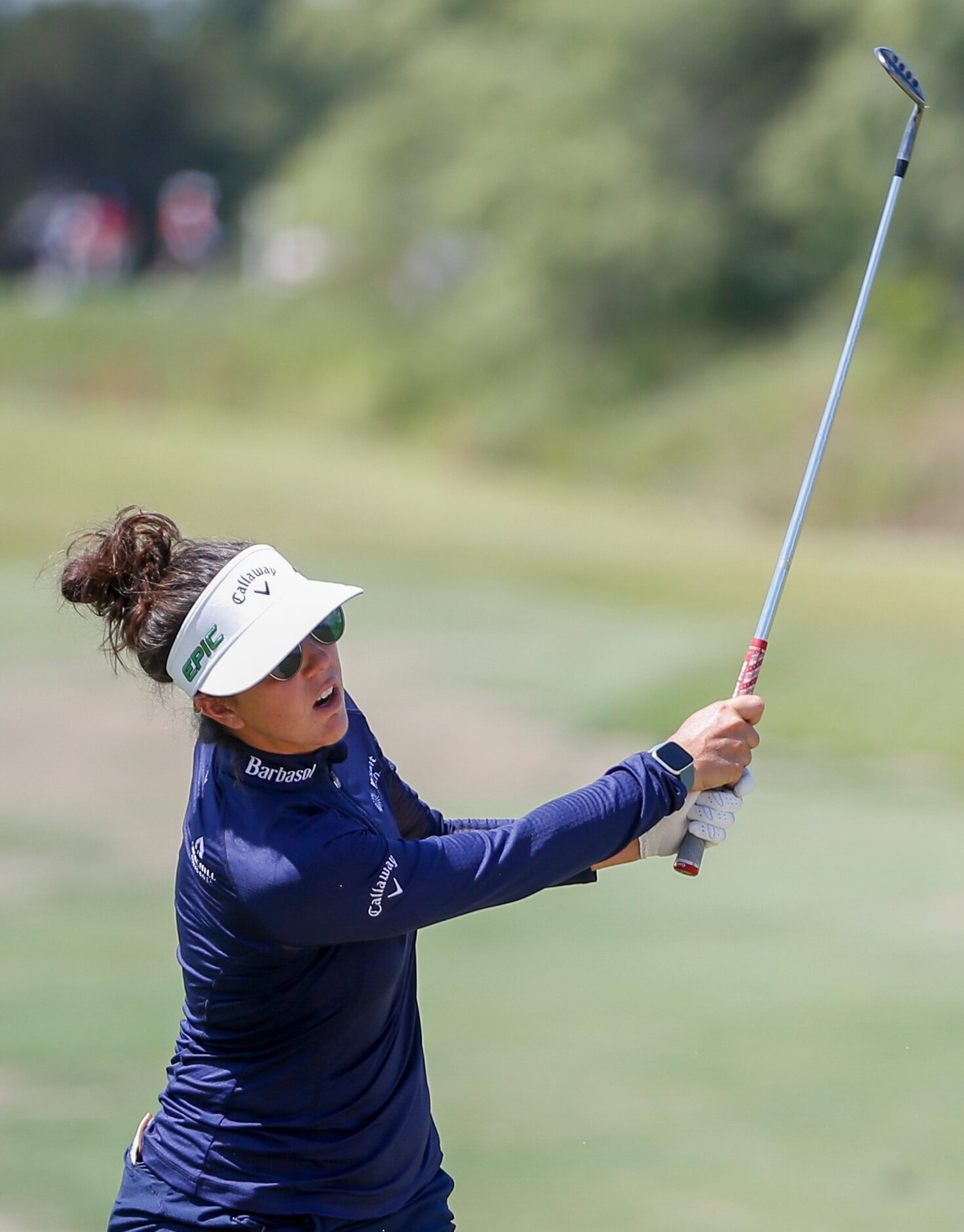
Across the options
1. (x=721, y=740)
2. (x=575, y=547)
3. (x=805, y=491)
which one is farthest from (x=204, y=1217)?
(x=575, y=547)

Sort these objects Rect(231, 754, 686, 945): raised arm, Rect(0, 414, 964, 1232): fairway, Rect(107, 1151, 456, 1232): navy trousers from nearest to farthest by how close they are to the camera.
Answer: Rect(231, 754, 686, 945): raised arm < Rect(107, 1151, 456, 1232): navy trousers < Rect(0, 414, 964, 1232): fairway

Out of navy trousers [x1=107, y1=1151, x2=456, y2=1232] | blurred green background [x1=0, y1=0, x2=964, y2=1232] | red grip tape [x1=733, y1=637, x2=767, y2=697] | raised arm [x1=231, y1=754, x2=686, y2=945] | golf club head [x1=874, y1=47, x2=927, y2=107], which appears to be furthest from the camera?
blurred green background [x1=0, y1=0, x2=964, y2=1232]

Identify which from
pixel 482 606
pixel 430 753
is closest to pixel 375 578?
pixel 482 606

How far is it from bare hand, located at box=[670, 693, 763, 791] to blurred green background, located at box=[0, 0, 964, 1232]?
0.94m

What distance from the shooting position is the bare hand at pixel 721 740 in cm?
252

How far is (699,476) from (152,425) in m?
7.43

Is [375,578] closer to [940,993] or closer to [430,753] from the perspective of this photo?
[430,753]

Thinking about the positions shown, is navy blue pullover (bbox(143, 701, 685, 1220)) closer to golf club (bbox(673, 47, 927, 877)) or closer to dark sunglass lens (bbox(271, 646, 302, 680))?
dark sunglass lens (bbox(271, 646, 302, 680))

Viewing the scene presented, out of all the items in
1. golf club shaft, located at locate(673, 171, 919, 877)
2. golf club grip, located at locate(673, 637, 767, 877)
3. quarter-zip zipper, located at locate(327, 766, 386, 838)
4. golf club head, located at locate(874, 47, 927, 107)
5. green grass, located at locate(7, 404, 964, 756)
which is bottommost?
quarter-zip zipper, located at locate(327, 766, 386, 838)

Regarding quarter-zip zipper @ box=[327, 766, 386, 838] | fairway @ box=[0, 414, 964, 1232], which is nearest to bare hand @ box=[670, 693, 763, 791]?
quarter-zip zipper @ box=[327, 766, 386, 838]

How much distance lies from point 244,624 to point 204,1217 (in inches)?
29.8

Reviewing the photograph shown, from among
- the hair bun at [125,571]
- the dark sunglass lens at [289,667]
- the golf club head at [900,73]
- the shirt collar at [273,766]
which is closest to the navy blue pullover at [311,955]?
the shirt collar at [273,766]

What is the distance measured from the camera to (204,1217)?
2.30 metres

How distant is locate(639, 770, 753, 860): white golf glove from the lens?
8.59 feet
